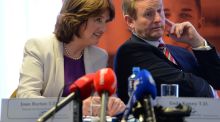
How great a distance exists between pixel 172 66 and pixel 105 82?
0.98 meters

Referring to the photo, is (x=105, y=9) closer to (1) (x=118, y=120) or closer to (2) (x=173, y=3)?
(1) (x=118, y=120)

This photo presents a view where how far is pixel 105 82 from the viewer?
3.05 ft

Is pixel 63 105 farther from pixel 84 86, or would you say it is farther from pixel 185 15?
pixel 185 15

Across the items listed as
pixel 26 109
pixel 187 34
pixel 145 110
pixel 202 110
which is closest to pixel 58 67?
pixel 26 109

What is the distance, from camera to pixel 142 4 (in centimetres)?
195

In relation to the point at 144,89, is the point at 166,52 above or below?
above

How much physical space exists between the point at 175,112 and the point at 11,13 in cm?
236

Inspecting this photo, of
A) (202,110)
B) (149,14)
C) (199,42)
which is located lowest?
(202,110)

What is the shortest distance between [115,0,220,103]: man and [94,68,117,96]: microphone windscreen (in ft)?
2.81

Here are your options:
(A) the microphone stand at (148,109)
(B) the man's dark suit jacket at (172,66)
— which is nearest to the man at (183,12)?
(B) the man's dark suit jacket at (172,66)

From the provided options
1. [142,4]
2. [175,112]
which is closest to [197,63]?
[142,4]

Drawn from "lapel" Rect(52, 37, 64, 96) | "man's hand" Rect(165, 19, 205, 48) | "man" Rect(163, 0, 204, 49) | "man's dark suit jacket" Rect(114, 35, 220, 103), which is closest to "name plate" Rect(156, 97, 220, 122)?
"man's dark suit jacket" Rect(114, 35, 220, 103)

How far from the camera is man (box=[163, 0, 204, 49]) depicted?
2.83m

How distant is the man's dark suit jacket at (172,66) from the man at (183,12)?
734 mm
